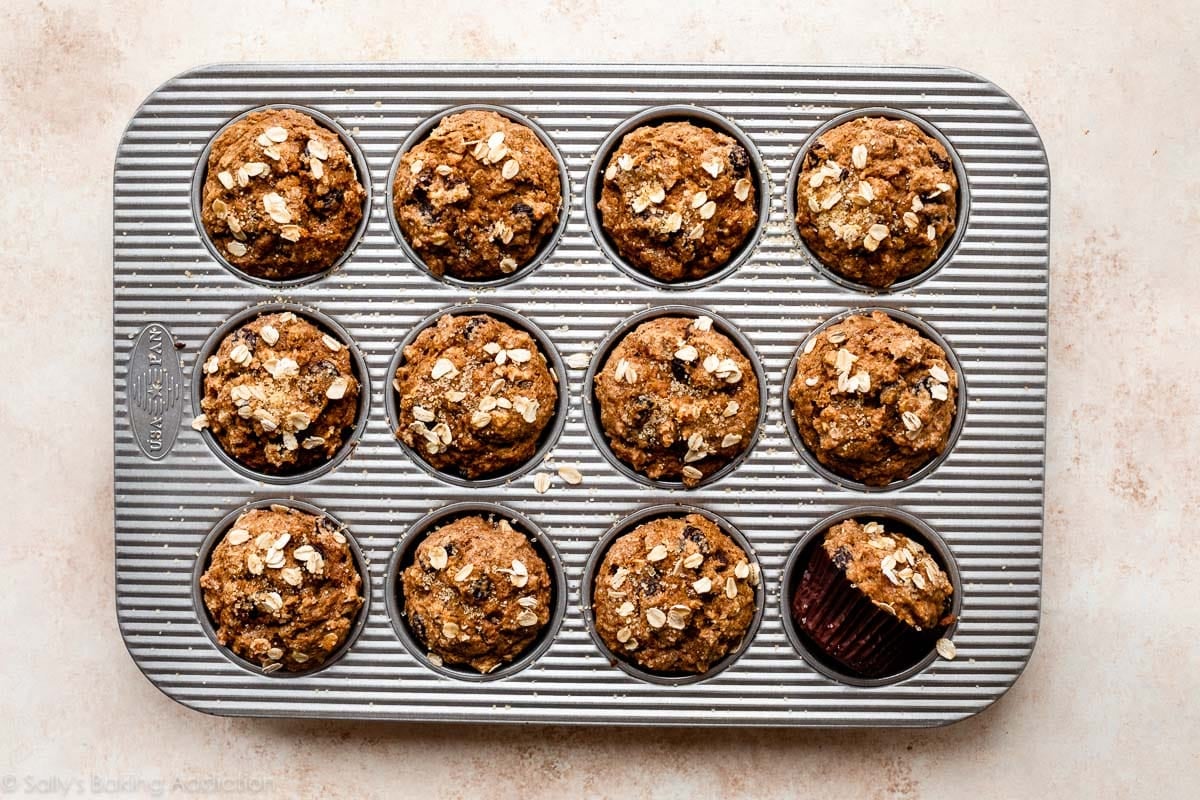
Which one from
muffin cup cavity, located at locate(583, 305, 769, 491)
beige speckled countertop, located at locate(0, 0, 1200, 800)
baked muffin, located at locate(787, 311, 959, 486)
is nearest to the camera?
baked muffin, located at locate(787, 311, 959, 486)

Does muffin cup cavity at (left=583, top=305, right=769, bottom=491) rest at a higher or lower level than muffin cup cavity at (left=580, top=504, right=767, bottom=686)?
higher

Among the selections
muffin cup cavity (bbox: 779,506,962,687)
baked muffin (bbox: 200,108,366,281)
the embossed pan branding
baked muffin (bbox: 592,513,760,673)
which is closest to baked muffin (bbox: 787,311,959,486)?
muffin cup cavity (bbox: 779,506,962,687)

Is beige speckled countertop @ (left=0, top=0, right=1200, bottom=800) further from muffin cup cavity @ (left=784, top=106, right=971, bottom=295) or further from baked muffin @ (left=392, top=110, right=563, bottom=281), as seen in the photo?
baked muffin @ (left=392, top=110, right=563, bottom=281)

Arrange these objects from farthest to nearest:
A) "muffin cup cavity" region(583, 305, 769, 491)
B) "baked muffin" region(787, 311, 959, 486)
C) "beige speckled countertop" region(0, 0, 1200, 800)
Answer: "beige speckled countertop" region(0, 0, 1200, 800) → "muffin cup cavity" region(583, 305, 769, 491) → "baked muffin" region(787, 311, 959, 486)

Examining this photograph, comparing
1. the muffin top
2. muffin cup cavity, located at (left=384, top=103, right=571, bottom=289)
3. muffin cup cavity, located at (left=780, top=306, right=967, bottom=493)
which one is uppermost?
muffin cup cavity, located at (left=384, top=103, right=571, bottom=289)

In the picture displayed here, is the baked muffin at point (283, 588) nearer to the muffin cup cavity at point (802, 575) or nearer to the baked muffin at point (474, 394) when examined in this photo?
the baked muffin at point (474, 394)
